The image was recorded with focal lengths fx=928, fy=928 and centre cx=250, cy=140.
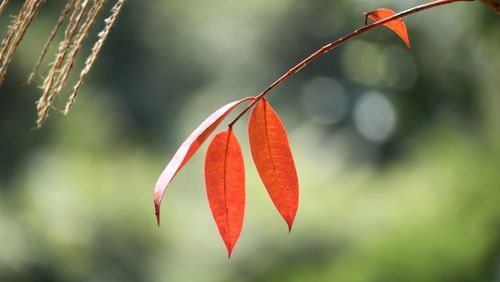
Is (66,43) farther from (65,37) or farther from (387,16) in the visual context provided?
(387,16)

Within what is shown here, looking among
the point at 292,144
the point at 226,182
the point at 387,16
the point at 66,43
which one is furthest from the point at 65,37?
the point at 292,144

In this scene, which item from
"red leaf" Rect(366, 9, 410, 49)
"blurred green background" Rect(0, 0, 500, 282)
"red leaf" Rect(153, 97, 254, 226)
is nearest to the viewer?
"red leaf" Rect(153, 97, 254, 226)

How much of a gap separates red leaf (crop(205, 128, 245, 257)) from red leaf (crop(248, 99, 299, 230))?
14mm

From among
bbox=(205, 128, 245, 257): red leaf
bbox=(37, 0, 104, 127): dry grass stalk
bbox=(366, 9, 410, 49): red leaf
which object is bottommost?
bbox=(205, 128, 245, 257): red leaf

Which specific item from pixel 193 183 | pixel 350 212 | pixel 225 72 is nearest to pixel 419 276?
pixel 350 212

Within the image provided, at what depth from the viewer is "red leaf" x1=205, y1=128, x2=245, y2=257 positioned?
62cm

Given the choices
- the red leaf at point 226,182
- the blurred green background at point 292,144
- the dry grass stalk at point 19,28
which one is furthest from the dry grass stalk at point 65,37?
the blurred green background at point 292,144

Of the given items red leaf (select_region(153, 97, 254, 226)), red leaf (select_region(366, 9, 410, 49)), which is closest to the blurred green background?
red leaf (select_region(366, 9, 410, 49))

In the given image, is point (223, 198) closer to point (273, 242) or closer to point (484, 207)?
point (484, 207)

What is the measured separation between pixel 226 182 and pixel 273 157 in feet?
0.12

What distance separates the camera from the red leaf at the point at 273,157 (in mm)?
617

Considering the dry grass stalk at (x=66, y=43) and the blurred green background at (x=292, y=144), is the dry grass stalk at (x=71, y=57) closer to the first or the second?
the dry grass stalk at (x=66, y=43)

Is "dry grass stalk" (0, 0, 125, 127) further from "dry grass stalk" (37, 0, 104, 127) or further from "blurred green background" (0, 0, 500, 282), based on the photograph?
"blurred green background" (0, 0, 500, 282)

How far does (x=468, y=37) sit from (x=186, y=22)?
8.32 ft
